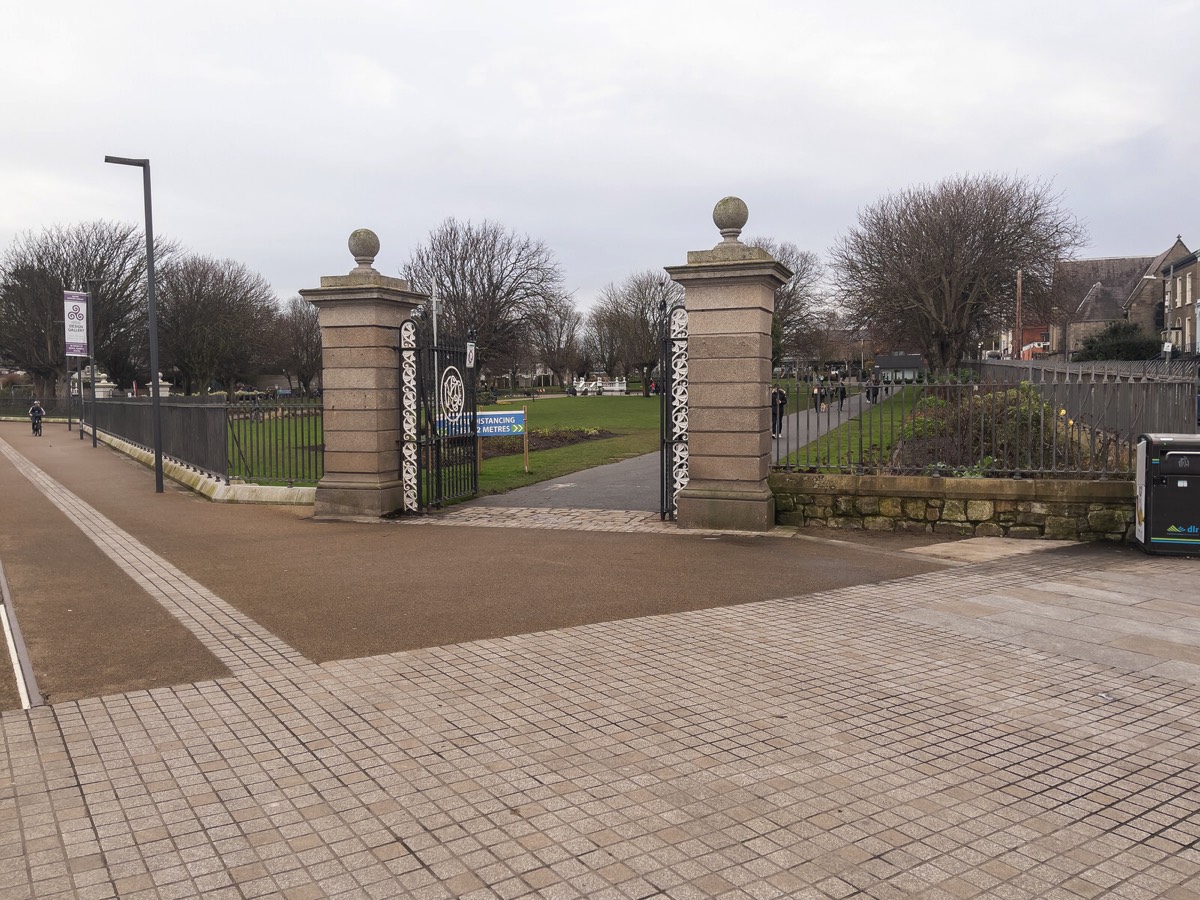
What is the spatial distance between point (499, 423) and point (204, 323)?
5185 centimetres

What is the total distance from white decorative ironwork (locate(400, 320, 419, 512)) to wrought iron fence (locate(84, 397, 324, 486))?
144 cm

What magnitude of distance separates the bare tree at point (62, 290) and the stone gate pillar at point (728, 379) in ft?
173

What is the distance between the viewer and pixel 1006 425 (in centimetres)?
1055

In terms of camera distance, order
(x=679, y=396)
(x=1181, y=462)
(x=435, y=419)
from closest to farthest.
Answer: (x=1181, y=462)
(x=679, y=396)
(x=435, y=419)

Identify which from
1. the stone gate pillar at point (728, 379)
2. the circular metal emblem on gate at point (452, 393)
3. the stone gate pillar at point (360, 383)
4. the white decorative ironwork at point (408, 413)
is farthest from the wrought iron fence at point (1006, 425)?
the stone gate pillar at point (360, 383)

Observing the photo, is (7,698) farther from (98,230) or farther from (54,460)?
(98,230)

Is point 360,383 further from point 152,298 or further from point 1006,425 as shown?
point 1006,425

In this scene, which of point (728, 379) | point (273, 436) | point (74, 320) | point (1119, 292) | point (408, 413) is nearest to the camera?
point (728, 379)

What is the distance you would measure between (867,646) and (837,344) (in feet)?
256

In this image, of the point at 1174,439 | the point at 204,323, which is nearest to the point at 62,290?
the point at 204,323

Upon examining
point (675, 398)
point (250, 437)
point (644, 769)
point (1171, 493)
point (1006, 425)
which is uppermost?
point (675, 398)

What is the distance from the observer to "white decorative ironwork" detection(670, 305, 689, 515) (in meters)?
11.2

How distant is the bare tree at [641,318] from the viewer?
3017 inches

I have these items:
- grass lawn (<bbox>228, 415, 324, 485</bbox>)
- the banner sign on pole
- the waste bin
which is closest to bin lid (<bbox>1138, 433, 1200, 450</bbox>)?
the waste bin
